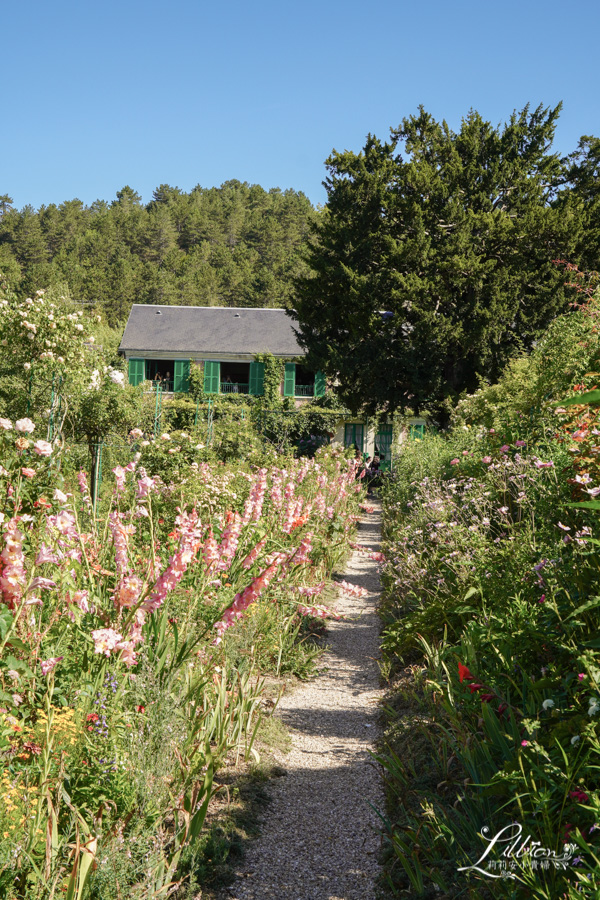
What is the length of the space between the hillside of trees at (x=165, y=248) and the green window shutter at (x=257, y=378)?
13695mm

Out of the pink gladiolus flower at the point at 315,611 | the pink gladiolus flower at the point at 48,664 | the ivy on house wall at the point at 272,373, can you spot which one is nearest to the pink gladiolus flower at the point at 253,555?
the pink gladiolus flower at the point at 315,611

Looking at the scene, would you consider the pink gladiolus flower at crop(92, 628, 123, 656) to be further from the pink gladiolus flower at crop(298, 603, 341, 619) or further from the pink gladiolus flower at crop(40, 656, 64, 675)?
the pink gladiolus flower at crop(298, 603, 341, 619)

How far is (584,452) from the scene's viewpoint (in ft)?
10.3

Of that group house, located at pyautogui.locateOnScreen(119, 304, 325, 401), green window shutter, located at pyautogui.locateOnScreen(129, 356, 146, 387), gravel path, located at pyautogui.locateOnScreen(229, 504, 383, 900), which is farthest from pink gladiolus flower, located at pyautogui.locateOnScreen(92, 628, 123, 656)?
green window shutter, located at pyautogui.locateOnScreen(129, 356, 146, 387)

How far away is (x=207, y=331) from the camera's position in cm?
2942

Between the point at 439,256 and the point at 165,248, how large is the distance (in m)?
41.0

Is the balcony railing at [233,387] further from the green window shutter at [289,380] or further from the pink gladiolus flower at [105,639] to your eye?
the pink gladiolus flower at [105,639]

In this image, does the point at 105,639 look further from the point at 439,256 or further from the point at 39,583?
the point at 439,256

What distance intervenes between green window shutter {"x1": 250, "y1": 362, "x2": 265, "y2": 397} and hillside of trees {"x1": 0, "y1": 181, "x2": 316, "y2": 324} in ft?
44.9

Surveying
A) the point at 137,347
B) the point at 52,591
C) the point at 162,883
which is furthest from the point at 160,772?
the point at 137,347

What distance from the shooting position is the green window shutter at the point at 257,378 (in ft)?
90.9

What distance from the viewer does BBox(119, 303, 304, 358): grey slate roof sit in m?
28.4

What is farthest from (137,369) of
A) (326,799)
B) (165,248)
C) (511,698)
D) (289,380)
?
(165,248)

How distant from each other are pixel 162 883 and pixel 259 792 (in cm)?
110
